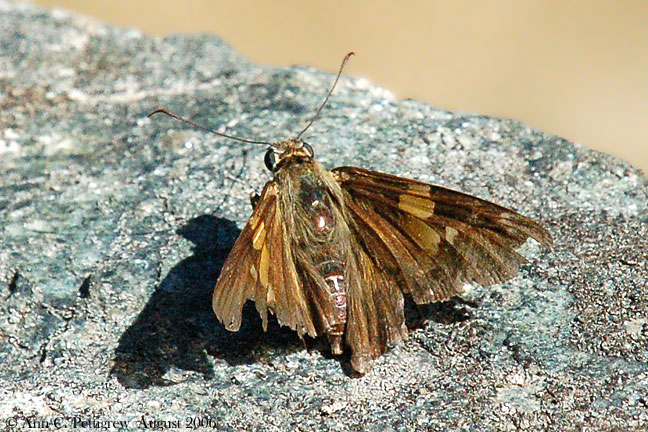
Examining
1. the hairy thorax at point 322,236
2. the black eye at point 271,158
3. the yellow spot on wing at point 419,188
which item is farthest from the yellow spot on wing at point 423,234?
the black eye at point 271,158

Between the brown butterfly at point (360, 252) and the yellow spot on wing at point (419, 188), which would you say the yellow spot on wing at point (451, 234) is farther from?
the yellow spot on wing at point (419, 188)

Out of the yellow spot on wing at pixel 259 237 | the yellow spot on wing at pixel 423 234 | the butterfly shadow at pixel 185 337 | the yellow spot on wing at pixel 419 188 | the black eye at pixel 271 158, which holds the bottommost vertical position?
the butterfly shadow at pixel 185 337

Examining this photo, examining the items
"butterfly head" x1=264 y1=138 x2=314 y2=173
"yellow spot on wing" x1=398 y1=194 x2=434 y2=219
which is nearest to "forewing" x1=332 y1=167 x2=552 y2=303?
"yellow spot on wing" x1=398 y1=194 x2=434 y2=219

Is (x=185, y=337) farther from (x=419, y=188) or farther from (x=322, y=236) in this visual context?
(x=419, y=188)

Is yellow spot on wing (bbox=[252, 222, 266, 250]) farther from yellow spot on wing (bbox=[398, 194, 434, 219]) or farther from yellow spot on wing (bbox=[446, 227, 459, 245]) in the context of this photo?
yellow spot on wing (bbox=[446, 227, 459, 245])

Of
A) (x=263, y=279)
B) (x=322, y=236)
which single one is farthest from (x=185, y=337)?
(x=322, y=236)
